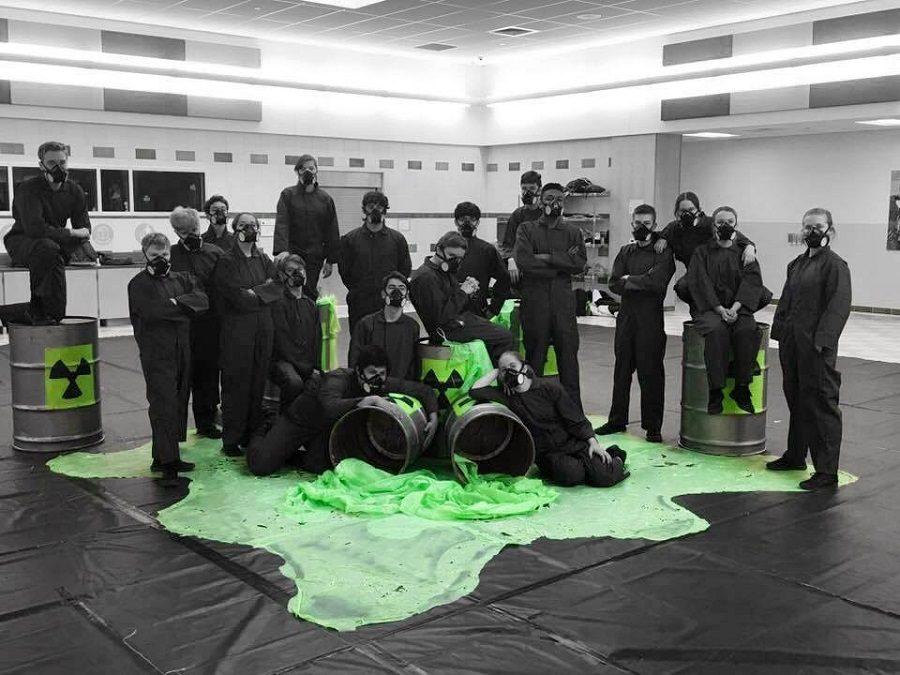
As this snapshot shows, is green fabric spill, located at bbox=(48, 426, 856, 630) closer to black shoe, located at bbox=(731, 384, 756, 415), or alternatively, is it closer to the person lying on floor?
the person lying on floor

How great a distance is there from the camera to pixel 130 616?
4.65m

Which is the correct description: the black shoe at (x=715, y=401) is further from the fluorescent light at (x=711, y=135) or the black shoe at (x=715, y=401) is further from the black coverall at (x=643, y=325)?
the fluorescent light at (x=711, y=135)

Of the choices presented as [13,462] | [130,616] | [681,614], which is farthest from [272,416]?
[681,614]

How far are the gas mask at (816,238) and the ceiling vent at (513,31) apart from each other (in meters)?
9.29

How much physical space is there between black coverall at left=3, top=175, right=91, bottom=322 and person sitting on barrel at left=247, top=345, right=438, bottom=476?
2.29m

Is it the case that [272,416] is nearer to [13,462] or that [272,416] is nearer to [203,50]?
[13,462]

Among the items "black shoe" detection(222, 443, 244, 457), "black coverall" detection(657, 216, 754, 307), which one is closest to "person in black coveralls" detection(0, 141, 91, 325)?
"black shoe" detection(222, 443, 244, 457)

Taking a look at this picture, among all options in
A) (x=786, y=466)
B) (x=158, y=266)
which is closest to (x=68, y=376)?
(x=158, y=266)

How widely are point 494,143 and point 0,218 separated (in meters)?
9.37

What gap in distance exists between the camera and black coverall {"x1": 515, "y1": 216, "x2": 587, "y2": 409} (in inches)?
338

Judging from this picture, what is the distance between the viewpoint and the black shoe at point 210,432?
8.33m

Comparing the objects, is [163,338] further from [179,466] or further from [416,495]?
[416,495]

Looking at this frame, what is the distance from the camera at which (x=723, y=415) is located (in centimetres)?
772

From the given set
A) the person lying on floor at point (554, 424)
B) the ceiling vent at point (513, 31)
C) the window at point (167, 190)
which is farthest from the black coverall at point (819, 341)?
the window at point (167, 190)
